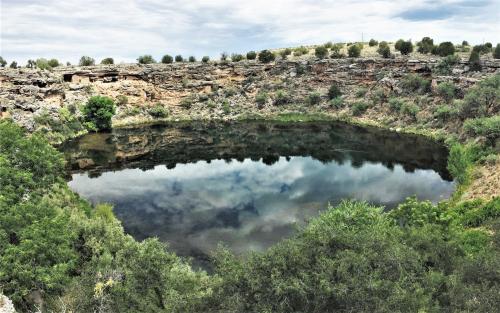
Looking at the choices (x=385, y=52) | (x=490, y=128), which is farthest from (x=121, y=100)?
(x=490, y=128)

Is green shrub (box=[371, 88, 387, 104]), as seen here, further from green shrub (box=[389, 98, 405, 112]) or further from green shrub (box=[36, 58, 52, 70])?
green shrub (box=[36, 58, 52, 70])

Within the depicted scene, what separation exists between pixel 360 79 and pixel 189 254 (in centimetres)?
7531

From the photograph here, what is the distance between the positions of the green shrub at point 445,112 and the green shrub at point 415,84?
1143cm

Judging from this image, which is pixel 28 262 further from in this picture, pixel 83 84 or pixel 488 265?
pixel 83 84

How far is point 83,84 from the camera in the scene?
9525 cm

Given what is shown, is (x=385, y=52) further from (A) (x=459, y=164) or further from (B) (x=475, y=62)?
(A) (x=459, y=164)

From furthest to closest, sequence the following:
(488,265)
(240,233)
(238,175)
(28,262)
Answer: (238,175)
(240,233)
(28,262)
(488,265)

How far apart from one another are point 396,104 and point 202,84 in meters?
48.0

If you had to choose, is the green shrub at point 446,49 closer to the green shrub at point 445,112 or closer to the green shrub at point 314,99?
the green shrub at point 445,112

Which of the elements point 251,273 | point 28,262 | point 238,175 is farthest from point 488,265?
point 238,175

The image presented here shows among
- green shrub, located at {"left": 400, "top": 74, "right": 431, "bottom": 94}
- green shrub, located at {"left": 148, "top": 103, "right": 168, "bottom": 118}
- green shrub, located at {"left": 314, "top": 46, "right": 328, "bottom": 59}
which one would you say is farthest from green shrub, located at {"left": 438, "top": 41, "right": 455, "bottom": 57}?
green shrub, located at {"left": 148, "top": 103, "right": 168, "bottom": 118}

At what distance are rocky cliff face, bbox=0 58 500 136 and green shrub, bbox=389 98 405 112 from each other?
17.1ft

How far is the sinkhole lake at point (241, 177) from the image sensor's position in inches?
1388

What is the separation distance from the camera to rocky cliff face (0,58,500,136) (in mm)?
84500
